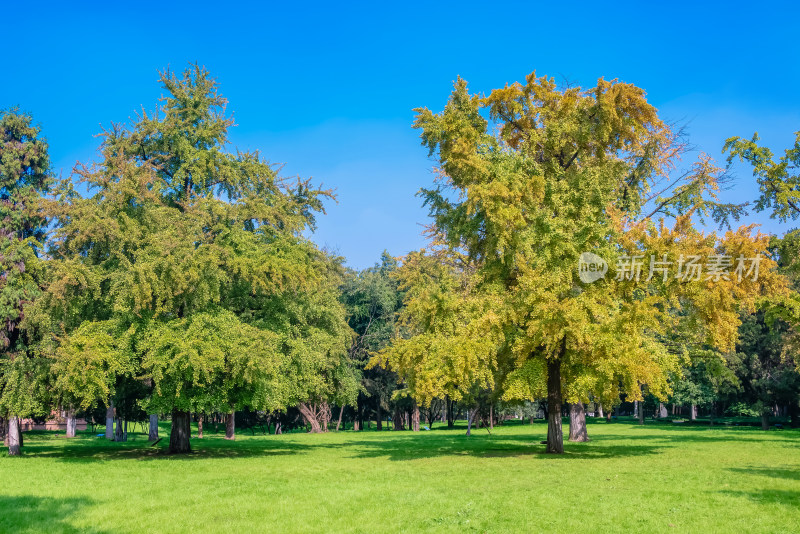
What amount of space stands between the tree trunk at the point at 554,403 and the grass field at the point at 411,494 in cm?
173

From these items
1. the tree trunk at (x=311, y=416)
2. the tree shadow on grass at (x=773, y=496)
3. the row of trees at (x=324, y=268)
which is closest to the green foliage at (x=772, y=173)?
the row of trees at (x=324, y=268)

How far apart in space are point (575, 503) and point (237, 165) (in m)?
21.5

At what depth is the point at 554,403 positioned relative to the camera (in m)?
22.5

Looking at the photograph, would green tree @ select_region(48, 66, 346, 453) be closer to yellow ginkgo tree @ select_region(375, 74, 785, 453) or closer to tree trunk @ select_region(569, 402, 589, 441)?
yellow ginkgo tree @ select_region(375, 74, 785, 453)

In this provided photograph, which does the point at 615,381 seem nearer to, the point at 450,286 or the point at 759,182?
the point at 450,286

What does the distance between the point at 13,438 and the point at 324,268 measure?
47.8 feet

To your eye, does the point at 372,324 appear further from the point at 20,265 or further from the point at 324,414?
the point at 20,265

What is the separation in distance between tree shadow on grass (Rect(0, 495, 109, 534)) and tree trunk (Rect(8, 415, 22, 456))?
1429cm

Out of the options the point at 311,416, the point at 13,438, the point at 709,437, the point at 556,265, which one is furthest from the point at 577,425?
the point at 311,416

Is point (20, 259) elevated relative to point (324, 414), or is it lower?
elevated

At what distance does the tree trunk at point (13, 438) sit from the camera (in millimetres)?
25531

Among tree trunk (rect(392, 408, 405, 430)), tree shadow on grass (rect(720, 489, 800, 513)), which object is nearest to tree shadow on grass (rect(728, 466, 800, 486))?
tree shadow on grass (rect(720, 489, 800, 513))

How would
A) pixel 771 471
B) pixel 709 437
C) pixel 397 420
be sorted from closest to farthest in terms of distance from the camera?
pixel 771 471, pixel 709 437, pixel 397 420

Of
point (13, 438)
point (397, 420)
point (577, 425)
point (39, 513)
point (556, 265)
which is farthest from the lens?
point (397, 420)
